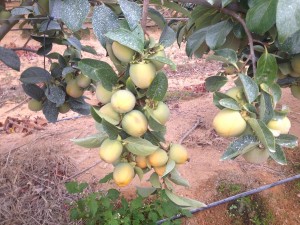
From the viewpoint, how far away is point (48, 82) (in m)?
1.23

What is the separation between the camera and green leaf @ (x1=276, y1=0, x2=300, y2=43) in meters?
0.61

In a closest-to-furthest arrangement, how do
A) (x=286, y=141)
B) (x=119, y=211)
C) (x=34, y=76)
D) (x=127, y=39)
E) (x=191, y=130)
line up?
1. (x=127, y=39)
2. (x=286, y=141)
3. (x=34, y=76)
4. (x=119, y=211)
5. (x=191, y=130)

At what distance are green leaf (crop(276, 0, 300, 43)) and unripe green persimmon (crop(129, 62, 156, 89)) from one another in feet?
0.73

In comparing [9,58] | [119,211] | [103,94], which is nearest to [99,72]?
[103,94]

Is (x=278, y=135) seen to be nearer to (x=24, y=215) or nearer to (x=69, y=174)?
(x=24, y=215)

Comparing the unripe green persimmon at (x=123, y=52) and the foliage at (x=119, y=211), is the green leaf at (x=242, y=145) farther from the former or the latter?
the foliage at (x=119, y=211)

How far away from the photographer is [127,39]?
0.60 meters

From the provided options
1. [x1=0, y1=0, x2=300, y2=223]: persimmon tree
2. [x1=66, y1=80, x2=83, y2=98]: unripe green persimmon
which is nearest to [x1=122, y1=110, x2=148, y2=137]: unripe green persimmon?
[x1=0, y1=0, x2=300, y2=223]: persimmon tree

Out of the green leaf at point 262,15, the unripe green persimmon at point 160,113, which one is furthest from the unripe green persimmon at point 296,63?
the unripe green persimmon at point 160,113

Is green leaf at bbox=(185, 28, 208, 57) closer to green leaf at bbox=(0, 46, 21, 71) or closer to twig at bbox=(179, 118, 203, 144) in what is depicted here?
green leaf at bbox=(0, 46, 21, 71)

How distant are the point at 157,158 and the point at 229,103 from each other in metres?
0.18

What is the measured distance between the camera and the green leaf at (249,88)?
641 millimetres

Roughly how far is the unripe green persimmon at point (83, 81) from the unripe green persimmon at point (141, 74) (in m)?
0.52

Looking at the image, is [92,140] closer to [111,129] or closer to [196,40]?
[111,129]
